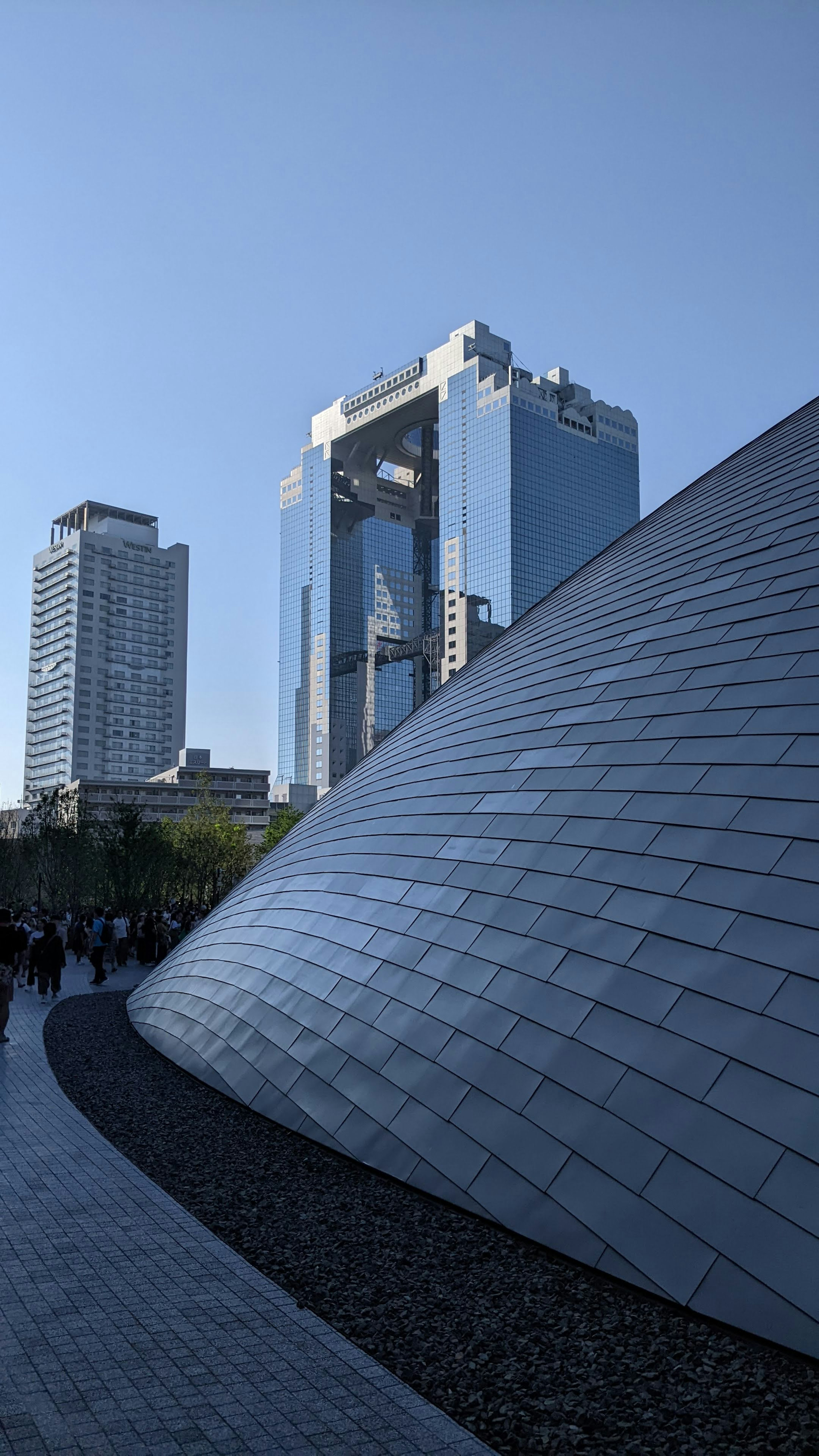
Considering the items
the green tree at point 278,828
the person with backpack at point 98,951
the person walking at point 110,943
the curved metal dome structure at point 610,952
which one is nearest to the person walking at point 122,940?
the person walking at point 110,943

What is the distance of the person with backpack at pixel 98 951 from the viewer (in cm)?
2469

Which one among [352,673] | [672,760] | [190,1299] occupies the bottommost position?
[190,1299]

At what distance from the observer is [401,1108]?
8.57 meters

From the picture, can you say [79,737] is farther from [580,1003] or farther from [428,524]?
[580,1003]

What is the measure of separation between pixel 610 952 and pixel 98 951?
19.7 meters

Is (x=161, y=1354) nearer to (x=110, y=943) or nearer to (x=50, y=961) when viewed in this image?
(x=50, y=961)

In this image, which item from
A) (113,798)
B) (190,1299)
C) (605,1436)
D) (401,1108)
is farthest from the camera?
(113,798)

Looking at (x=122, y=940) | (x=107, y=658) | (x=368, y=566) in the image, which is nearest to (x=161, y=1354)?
(x=122, y=940)

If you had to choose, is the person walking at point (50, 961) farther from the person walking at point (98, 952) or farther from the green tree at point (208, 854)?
the green tree at point (208, 854)

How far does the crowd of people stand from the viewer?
16828 millimetres

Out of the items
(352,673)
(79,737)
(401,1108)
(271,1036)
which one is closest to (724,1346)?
(401,1108)

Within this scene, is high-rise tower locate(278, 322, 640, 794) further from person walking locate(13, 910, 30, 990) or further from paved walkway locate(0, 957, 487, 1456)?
paved walkway locate(0, 957, 487, 1456)

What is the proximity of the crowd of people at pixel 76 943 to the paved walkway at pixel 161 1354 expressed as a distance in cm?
896

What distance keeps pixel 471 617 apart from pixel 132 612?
6047 centimetres
